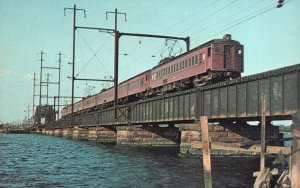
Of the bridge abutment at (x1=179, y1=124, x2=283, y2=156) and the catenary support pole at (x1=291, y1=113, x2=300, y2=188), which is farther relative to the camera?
the bridge abutment at (x1=179, y1=124, x2=283, y2=156)

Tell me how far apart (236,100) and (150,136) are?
23.9m

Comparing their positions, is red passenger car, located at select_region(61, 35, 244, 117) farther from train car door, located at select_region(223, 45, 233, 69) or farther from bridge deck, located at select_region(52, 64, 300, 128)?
bridge deck, located at select_region(52, 64, 300, 128)

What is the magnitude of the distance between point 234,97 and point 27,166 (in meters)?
13.3

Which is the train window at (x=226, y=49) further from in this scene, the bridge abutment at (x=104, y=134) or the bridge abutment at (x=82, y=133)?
the bridge abutment at (x=82, y=133)

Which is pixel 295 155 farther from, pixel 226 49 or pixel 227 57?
pixel 226 49

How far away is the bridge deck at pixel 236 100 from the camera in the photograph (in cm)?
2016

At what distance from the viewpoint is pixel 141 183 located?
1800 centimetres

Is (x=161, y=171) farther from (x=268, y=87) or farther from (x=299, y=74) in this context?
(x=299, y=74)

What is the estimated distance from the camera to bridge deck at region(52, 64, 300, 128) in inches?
794

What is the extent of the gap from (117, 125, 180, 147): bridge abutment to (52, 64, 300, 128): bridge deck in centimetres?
513

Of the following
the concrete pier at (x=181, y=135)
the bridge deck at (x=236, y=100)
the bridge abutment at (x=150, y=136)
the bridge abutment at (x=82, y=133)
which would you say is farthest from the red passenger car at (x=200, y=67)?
the bridge abutment at (x=82, y=133)

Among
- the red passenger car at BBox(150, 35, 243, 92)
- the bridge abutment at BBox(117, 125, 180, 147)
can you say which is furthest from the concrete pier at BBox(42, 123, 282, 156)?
the red passenger car at BBox(150, 35, 243, 92)

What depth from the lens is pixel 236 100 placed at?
2495 centimetres

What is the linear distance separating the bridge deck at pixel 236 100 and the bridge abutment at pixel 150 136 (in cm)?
513
